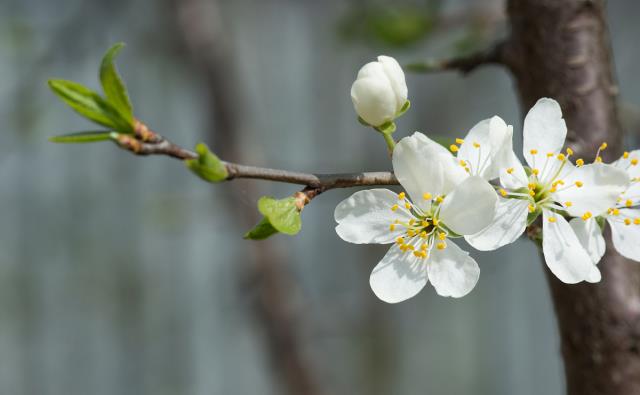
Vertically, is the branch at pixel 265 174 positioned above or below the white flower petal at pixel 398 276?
above

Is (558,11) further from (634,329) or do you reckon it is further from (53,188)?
(53,188)

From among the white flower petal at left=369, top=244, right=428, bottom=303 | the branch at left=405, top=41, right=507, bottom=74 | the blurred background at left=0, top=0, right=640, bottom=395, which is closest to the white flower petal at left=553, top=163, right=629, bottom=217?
the white flower petal at left=369, top=244, right=428, bottom=303

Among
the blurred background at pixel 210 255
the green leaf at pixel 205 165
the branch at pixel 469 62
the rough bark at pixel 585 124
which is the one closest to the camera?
the green leaf at pixel 205 165

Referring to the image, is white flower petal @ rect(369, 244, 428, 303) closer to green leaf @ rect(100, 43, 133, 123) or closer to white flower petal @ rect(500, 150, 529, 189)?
white flower petal @ rect(500, 150, 529, 189)

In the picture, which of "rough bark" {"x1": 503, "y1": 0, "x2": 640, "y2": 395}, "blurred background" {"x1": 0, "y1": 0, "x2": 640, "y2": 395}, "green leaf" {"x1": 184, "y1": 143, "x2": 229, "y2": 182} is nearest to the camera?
"green leaf" {"x1": 184, "y1": 143, "x2": 229, "y2": 182}

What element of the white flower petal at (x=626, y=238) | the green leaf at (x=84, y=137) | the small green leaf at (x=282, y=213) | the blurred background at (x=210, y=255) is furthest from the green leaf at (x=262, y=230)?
the blurred background at (x=210, y=255)

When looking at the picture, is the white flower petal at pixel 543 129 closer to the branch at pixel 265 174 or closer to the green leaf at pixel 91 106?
the branch at pixel 265 174

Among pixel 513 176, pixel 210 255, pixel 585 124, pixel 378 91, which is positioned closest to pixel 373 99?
pixel 378 91
